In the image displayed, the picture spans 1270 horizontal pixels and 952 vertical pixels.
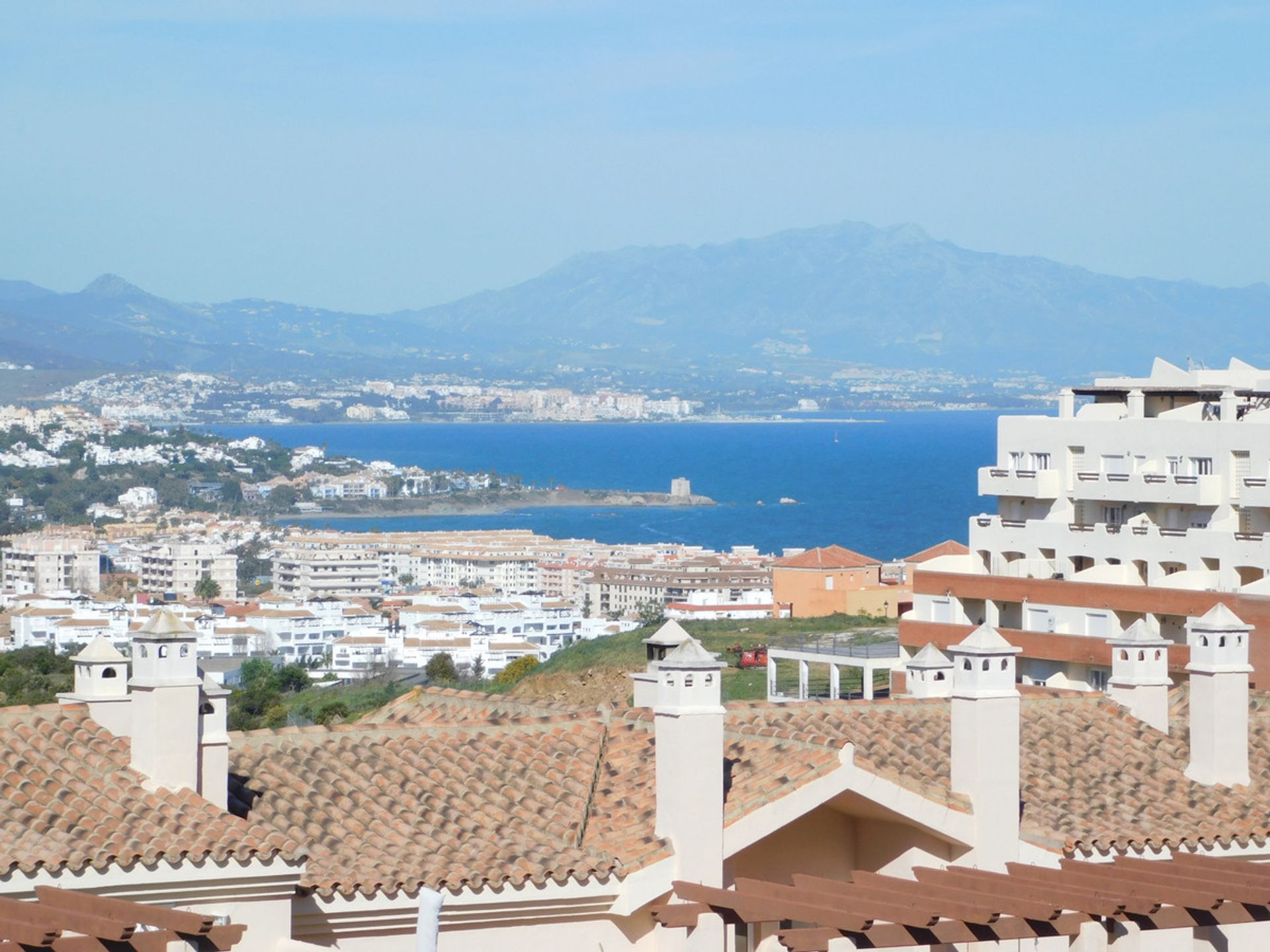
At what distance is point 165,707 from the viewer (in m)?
8.12

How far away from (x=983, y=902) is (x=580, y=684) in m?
35.7

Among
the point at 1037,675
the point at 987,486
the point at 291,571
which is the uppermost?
the point at 987,486

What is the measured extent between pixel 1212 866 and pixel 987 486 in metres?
32.8

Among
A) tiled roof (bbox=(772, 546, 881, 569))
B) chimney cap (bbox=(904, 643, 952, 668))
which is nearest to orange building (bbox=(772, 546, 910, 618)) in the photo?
tiled roof (bbox=(772, 546, 881, 569))

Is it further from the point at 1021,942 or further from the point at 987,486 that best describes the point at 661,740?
the point at 987,486

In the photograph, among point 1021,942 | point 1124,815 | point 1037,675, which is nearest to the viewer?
point 1021,942

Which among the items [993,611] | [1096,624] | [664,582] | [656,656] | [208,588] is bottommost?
[208,588]

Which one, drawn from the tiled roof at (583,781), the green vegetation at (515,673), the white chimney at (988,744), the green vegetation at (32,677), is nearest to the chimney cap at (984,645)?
the white chimney at (988,744)

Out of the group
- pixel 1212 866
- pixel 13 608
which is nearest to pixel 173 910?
pixel 1212 866

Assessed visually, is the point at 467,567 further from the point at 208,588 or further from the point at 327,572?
the point at 208,588

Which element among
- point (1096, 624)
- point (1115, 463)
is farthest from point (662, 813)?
point (1115, 463)

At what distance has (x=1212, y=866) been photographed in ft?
28.4

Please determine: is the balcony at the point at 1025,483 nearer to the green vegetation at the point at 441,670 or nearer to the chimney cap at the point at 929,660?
the chimney cap at the point at 929,660

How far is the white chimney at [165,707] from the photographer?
8.12 metres
